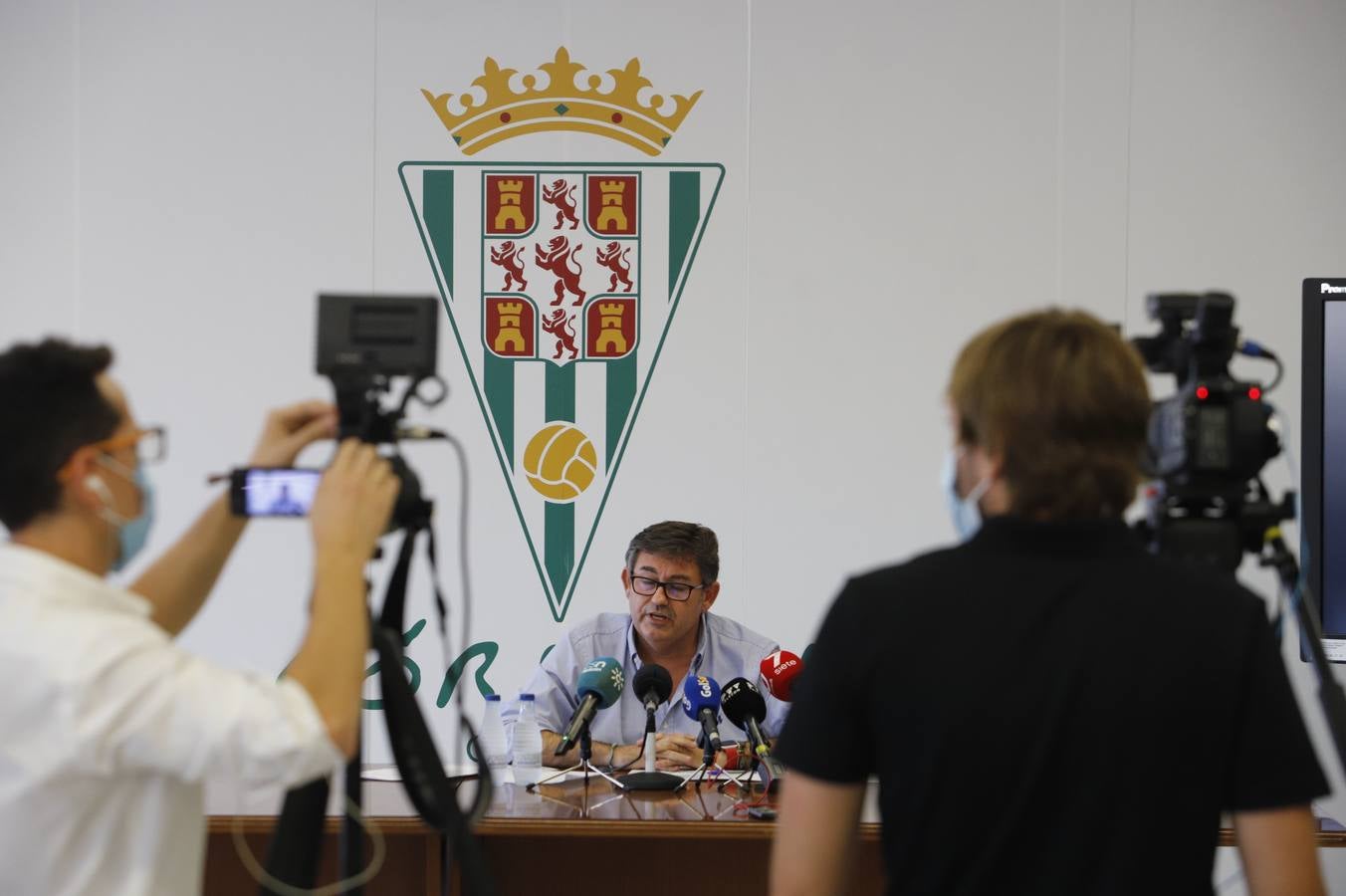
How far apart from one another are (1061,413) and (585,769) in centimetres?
191

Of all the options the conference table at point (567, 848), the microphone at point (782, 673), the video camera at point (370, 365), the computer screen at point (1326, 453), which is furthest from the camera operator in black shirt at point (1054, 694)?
the computer screen at point (1326, 453)

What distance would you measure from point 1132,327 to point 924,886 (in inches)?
129

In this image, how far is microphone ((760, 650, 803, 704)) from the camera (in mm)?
2824

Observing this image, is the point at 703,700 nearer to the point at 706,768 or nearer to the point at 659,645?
the point at 706,768

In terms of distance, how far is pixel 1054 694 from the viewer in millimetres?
1201

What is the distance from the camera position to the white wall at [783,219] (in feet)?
13.8

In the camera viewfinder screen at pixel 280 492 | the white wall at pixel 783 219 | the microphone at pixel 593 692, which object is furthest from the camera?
the white wall at pixel 783 219

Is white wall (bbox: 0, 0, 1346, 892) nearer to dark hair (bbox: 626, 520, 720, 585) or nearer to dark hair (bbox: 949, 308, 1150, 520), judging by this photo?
dark hair (bbox: 626, 520, 720, 585)

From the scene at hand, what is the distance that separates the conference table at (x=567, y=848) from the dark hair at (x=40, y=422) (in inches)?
50.0

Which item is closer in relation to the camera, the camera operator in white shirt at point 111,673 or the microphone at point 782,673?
the camera operator in white shirt at point 111,673

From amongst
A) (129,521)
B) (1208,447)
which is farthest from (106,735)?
(1208,447)

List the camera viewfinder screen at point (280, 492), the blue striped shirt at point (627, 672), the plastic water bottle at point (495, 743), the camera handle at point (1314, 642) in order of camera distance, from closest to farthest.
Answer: the camera viewfinder screen at point (280, 492) < the camera handle at point (1314, 642) < the plastic water bottle at point (495, 743) < the blue striped shirt at point (627, 672)

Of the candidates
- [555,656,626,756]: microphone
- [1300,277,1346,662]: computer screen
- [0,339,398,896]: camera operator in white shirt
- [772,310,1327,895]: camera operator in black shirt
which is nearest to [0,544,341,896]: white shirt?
[0,339,398,896]: camera operator in white shirt

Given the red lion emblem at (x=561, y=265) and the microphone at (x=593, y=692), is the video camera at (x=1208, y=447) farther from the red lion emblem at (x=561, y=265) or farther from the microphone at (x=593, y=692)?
the red lion emblem at (x=561, y=265)
